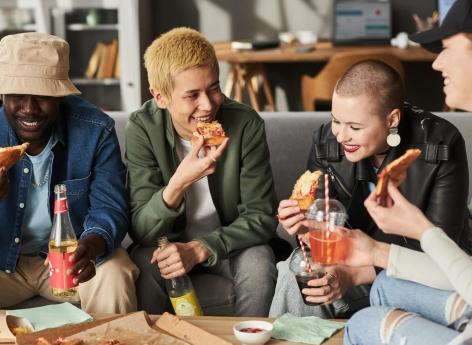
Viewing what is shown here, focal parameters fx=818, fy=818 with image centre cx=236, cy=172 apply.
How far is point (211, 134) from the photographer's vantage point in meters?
2.70

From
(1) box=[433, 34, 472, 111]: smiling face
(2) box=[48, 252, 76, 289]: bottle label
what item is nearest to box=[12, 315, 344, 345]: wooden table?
(2) box=[48, 252, 76, 289]: bottle label

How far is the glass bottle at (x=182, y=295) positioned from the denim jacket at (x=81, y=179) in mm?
203

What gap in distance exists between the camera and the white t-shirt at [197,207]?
2922 millimetres

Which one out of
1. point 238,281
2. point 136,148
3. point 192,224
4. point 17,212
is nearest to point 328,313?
point 238,281

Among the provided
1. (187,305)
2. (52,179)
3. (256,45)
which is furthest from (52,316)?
(256,45)

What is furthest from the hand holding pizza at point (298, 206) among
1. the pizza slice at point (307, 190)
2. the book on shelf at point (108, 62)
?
the book on shelf at point (108, 62)

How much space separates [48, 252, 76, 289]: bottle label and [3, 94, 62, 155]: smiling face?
1.50ft

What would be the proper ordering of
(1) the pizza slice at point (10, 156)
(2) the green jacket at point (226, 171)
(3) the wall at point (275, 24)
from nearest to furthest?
(1) the pizza slice at point (10, 156), (2) the green jacket at point (226, 171), (3) the wall at point (275, 24)

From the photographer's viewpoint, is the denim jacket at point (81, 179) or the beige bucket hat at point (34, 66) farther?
the denim jacket at point (81, 179)

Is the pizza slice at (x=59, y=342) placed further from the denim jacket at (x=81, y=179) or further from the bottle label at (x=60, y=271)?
the denim jacket at (x=81, y=179)

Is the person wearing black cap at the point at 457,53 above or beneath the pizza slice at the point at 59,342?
above

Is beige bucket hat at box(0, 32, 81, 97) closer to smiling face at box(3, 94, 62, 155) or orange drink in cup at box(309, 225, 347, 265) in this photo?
smiling face at box(3, 94, 62, 155)

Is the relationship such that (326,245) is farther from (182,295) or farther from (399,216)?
(182,295)

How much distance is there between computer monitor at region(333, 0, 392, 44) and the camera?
Answer: 20.5ft
